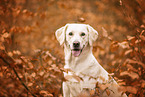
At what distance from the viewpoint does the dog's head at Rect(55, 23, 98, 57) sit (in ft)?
8.37

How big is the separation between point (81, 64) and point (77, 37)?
423 mm

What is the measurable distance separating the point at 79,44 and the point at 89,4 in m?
10.3

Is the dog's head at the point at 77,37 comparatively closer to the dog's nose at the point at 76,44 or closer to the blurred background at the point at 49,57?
the dog's nose at the point at 76,44

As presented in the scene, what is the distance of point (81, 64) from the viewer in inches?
99.5

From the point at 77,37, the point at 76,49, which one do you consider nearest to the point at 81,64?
the point at 76,49

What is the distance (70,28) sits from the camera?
2654mm

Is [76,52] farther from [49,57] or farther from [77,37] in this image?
[49,57]

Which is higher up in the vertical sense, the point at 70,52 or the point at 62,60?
the point at 70,52

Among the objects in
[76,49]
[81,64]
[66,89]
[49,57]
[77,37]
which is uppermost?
[77,37]

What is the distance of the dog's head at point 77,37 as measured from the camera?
2.55 meters

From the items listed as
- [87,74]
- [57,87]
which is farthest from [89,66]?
[57,87]

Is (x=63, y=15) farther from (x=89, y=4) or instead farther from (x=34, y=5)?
(x=89, y=4)

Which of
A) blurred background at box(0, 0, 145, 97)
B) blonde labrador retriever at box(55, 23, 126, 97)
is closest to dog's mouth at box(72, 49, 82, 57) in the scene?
blonde labrador retriever at box(55, 23, 126, 97)

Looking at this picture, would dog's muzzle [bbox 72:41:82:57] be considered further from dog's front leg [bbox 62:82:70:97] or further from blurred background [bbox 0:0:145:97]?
dog's front leg [bbox 62:82:70:97]
